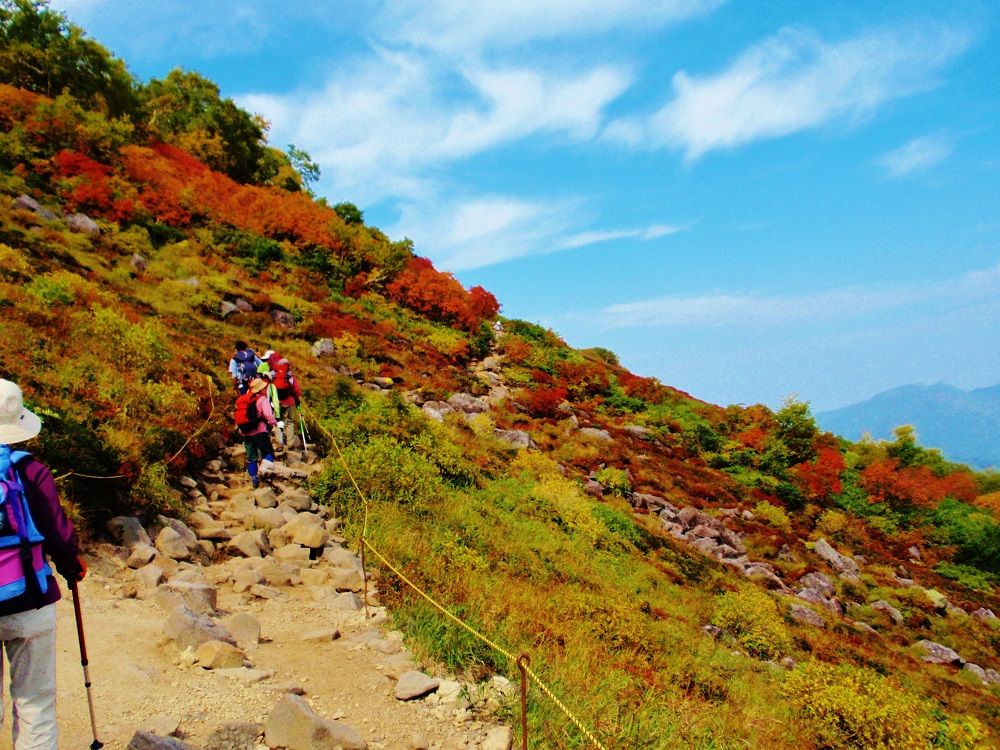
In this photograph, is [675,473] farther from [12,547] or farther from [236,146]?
[236,146]

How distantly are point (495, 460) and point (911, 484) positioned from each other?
22074 millimetres

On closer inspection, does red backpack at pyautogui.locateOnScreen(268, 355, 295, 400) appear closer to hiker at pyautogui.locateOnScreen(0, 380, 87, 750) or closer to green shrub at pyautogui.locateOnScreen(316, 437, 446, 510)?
green shrub at pyautogui.locateOnScreen(316, 437, 446, 510)

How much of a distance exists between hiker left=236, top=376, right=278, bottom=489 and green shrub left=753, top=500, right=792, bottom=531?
18.9 metres

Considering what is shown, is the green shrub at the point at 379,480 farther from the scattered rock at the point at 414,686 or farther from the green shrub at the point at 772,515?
the green shrub at the point at 772,515

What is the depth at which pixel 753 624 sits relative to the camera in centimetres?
1197

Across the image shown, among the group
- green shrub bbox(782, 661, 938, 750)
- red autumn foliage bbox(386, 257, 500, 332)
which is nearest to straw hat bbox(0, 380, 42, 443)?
green shrub bbox(782, 661, 938, 750)

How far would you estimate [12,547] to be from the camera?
3176mm

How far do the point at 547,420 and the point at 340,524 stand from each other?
15.9 meters

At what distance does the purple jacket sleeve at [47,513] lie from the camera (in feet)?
11.0

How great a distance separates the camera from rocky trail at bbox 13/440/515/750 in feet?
14.5

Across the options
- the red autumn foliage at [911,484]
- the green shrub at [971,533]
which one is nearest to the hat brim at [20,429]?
the green shrub at [971,533]

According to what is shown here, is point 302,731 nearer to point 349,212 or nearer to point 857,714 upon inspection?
point 857,714

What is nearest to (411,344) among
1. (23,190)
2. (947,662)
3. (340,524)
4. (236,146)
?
(23,190)

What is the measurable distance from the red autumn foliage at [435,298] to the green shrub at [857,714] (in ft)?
85.4
